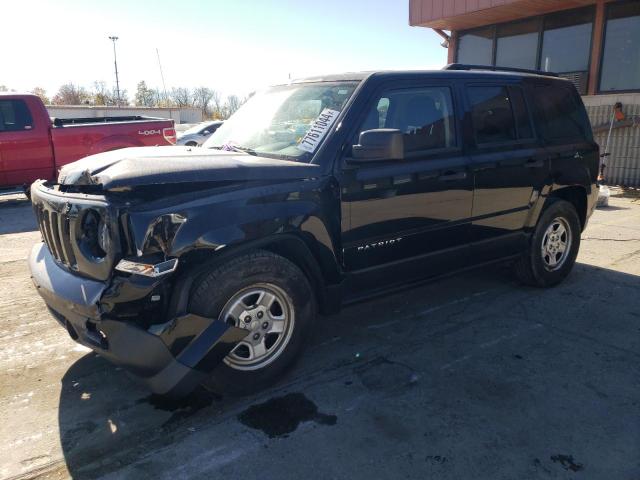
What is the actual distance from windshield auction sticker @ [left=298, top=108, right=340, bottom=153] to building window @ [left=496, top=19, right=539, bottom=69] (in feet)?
38.1

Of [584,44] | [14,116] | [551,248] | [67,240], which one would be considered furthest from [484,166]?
[584,44]

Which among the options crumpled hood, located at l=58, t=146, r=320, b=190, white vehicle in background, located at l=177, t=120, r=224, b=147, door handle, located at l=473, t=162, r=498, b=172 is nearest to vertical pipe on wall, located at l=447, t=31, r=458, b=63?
white vehicle in background, located at l=177, t=120, r=224, b=147

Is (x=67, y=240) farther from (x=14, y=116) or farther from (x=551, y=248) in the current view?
(x=14, y=116)

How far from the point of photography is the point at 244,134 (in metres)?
4.04

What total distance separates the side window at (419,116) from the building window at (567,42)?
33.8ft

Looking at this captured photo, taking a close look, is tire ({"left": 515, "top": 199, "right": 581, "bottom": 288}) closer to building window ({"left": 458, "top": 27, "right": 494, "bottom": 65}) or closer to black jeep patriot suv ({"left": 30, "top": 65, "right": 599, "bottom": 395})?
black jeep patriot suv ({"left": 30, "top": 65, "right": 599, "bottom": 395})

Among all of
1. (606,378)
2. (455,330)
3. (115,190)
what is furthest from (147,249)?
(606,378)

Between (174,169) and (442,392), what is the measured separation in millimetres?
2108

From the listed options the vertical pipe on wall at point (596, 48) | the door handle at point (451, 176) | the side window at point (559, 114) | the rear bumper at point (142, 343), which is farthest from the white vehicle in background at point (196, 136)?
the rear bumper at point (142, 343)

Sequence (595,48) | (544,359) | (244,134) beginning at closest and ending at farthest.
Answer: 1. (544,359)
2. (244,134)
3. (595,48)

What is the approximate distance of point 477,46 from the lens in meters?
14.7

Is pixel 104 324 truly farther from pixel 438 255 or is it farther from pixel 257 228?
pixel 438 255

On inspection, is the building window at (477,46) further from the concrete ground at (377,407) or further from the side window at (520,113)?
the concrete ground at (377,407)

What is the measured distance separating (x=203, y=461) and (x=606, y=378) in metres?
2.62
